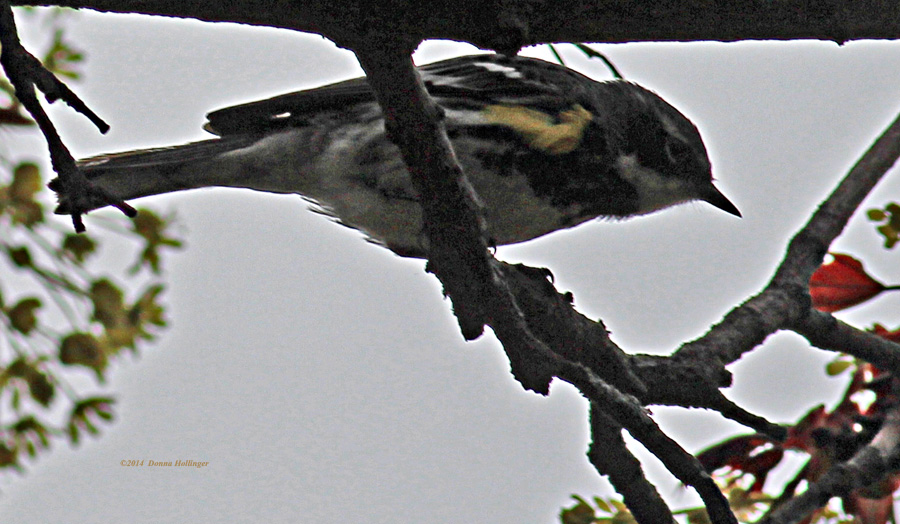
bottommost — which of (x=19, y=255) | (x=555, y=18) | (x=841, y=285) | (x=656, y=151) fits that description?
(x=555, y=18)

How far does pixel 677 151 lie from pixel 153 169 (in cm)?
216

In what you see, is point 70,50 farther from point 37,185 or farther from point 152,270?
point 152,270

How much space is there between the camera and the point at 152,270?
3844 millimetres

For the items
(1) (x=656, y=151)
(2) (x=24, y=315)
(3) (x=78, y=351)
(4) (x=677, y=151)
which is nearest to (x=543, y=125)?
(1) (x=656, y=151)

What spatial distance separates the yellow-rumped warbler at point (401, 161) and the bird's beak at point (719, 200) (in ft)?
2.01

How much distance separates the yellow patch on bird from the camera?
346 cm

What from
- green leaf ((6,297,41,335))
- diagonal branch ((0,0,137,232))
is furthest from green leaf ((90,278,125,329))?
diagonal branch ((0,0,137,232))

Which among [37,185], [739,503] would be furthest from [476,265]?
[37,185]

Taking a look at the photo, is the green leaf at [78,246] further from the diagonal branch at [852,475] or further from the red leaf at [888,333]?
the red leaf at [888,333]

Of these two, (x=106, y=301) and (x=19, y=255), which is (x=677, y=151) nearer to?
(x=106, y=301)

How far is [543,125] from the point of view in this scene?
11.5ft

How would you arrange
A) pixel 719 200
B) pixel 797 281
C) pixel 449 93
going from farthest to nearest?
1. pixel 719 200
2. pixel 449 93
3. pixel 797 281

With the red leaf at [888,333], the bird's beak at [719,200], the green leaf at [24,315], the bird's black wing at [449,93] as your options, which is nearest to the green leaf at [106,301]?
the green leaf at [24,315]

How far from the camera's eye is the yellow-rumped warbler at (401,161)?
135 inches
